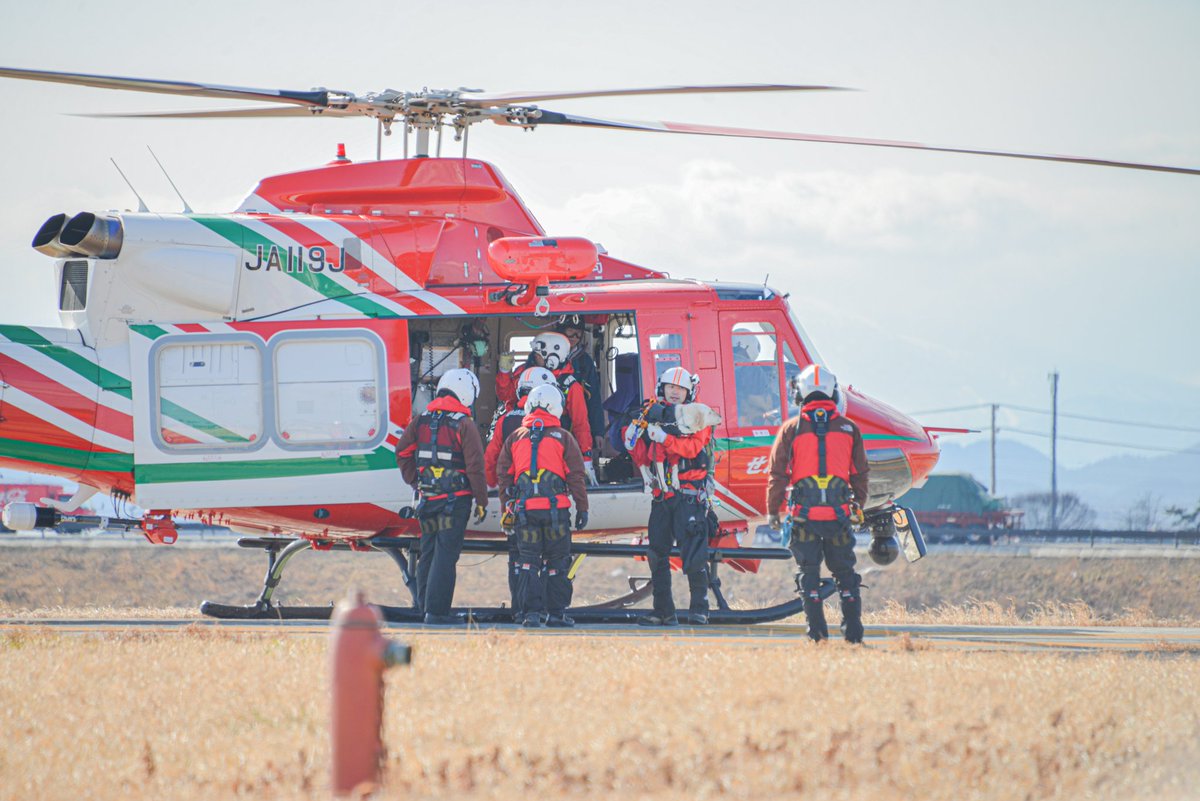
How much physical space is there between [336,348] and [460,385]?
4.48 feet

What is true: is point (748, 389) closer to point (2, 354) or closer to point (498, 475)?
point (498, 475)

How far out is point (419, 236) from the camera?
45.0ft

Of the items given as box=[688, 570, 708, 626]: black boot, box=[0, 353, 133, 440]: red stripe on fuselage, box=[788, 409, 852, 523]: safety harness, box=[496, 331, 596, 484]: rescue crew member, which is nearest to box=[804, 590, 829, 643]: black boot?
box=[788, 409, 852, 523]: safety harness

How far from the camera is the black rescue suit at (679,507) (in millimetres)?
12688

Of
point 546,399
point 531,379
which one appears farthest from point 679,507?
point 531,379

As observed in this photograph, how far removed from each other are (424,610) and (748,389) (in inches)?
151

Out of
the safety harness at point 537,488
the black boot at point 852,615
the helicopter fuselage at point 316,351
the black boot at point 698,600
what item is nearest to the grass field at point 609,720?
the black boot at point 852,615

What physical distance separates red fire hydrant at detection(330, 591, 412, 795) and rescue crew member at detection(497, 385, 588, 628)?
624 centimetres

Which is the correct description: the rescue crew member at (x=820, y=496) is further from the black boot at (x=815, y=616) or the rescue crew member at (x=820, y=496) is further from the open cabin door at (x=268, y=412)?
the open cabin door at (x=268, y=412)

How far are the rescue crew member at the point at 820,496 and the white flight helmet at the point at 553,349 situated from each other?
3.09 m

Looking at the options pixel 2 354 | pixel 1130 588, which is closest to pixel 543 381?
pixel 2 354

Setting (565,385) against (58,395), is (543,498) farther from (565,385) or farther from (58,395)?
(58,395)

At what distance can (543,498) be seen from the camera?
39.9 feet

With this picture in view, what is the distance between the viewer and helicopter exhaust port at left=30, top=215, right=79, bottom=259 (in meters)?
12.8
